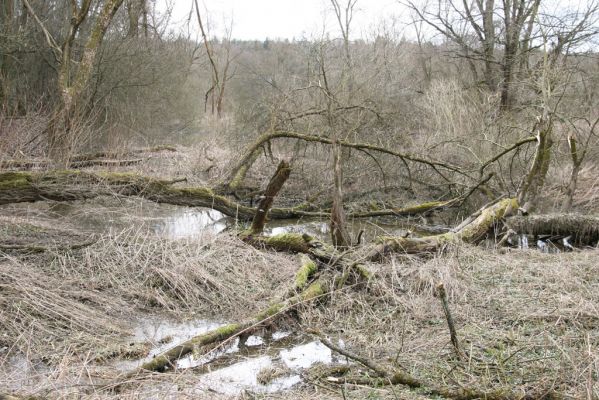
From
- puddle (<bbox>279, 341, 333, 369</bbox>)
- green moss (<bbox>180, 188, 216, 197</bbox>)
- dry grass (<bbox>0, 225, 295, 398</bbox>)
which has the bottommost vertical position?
puddle (<bbox>279, 341, 333, 369</bbox>)

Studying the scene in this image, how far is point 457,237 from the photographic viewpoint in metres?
7.52

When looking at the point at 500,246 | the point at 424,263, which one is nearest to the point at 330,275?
the point at 424,263

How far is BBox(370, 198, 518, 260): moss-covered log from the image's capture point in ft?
22.3

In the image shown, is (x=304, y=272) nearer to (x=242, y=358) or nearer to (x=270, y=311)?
(x=270, y=311)

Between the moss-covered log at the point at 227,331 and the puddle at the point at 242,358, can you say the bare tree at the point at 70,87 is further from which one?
the moss-covered log at the point at 227,331

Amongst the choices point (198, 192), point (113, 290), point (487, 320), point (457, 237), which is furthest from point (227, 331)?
point (198, 192)

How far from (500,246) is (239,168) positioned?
16.0 ft

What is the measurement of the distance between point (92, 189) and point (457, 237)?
4.79 m

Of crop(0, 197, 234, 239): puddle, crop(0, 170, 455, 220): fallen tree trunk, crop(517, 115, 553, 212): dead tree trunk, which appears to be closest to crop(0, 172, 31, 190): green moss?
crop(0, 170, 455, 220): fallen tree trunk

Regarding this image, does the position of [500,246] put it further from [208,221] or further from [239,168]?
[208,221]

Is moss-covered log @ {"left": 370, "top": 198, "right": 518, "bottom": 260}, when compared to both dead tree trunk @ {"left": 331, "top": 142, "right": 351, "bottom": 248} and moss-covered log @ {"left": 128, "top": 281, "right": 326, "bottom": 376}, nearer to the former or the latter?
dead tree trunk @ {"left": 331, "top": 142, "right": 351, "bottom": 248}

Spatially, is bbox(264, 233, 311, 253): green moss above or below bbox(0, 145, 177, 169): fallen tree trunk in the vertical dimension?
below

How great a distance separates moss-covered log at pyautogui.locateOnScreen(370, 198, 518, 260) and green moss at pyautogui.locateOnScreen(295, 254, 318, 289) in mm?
686

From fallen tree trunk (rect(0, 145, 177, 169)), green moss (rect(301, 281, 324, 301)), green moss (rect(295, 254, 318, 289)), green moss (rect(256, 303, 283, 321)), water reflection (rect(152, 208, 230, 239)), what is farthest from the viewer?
water reflection (rect(152, 208, 230, 239))
